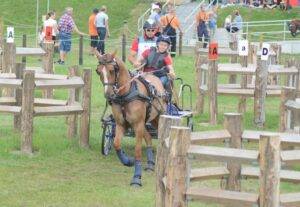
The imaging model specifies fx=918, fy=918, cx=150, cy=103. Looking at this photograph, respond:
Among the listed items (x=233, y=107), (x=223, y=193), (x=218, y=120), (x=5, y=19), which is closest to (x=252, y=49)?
(x=233, y=107)

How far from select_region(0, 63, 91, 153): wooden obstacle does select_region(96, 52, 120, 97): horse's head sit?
187cm

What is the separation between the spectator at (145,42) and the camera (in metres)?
14.4

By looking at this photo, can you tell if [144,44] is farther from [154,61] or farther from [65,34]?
[65,34]

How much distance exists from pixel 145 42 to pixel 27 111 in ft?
7.51

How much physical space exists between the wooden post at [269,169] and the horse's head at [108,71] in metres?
4.83

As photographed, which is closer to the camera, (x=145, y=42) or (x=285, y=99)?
(x=285, y=99)

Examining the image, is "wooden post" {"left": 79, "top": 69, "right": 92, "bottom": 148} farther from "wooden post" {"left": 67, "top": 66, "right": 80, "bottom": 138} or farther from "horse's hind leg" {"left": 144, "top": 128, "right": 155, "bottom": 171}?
"horse's hind leg" {"left": 144, "top": 128, "right": 155, "bottom": 171}

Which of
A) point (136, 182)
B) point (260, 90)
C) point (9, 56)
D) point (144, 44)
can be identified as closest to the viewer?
point (136, 182)

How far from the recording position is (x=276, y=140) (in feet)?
24.4

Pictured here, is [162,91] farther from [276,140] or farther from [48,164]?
[276,140]

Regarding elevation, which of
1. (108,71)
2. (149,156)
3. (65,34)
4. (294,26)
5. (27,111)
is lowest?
(149,156)

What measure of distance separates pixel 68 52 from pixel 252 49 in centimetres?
1193

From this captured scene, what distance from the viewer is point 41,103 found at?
15625 millimetres

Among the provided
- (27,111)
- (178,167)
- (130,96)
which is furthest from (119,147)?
(178,167)
